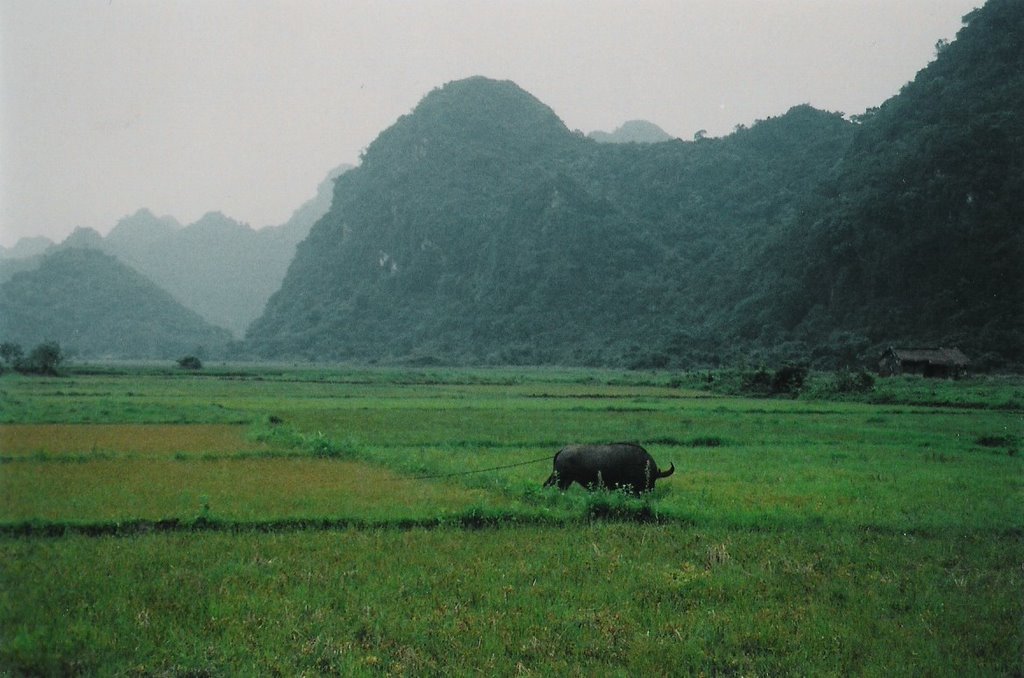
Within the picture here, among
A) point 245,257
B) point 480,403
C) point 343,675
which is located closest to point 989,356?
point 480,403

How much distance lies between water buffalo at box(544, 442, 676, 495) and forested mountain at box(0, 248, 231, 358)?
8647 cm

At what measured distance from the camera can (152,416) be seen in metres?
19.5

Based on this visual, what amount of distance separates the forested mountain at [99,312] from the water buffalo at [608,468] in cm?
8647

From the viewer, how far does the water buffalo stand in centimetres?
957

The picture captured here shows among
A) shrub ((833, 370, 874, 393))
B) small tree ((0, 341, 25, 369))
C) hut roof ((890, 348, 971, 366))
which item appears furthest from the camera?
small tree ((0, 341, 25, 369))

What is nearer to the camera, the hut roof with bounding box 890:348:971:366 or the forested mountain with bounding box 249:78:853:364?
the hut roof with bounding box 890:348:971:366

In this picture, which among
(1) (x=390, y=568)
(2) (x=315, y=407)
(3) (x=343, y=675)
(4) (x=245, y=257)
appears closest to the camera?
(3) (x=343, y=675)

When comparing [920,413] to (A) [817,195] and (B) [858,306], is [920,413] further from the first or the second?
(A) [817,195]

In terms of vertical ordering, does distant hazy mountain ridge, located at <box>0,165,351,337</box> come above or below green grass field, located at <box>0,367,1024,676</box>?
above

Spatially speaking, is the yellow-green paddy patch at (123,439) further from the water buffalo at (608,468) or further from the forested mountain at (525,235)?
the forested mountain at (525,235)

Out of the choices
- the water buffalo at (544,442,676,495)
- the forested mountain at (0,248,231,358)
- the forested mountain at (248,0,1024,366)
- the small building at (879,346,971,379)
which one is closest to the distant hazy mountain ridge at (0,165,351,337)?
the forested mountain at (0,248,231,358)

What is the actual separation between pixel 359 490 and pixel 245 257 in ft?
582

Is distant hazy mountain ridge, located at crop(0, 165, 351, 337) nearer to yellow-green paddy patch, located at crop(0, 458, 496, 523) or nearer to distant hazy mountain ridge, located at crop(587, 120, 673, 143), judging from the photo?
distant hazy mountain ridge, located at crop(587, 120, 673, 143)

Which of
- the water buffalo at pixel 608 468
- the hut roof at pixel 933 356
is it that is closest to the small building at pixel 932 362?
the hut roof at pixel 933 356
